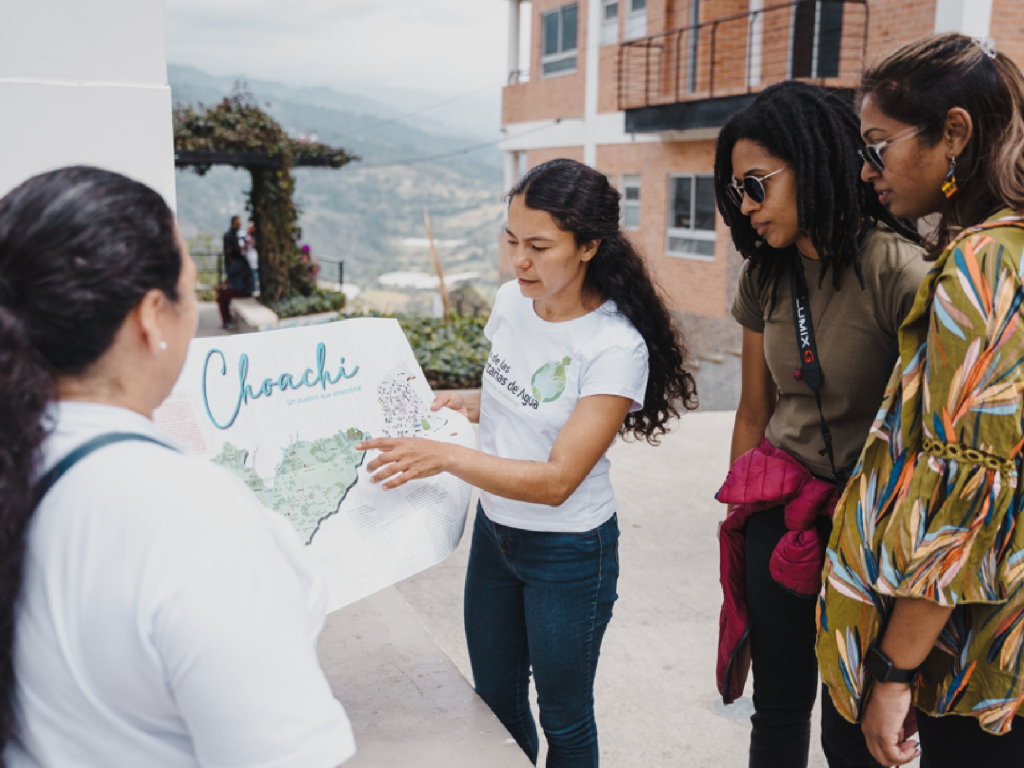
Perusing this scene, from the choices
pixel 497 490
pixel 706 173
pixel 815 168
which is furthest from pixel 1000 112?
pixel 706 173

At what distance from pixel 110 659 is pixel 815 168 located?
165cm

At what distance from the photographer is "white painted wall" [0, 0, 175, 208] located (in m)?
2.36

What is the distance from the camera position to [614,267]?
2.08 meters

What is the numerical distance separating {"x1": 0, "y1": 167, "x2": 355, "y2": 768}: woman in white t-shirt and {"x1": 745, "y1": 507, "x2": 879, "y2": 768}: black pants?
1.37 meters

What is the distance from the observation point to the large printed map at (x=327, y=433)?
1.74m

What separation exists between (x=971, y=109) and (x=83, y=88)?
2.26m

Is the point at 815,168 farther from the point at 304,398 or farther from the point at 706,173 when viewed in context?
the point at 706,173

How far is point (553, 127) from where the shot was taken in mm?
17312

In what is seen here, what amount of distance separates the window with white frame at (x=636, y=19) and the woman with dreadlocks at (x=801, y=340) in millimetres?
14289

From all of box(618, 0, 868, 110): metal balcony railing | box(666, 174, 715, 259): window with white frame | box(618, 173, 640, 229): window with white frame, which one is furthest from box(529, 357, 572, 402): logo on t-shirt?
box(618, 173, 640, 229): window with white frame

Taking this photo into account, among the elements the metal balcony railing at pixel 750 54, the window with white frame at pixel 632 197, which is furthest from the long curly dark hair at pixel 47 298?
the window with white frame at pixel 632 197

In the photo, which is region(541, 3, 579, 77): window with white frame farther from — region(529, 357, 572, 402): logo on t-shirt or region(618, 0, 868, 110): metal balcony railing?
region(529, 357, 572, 402): logo on t-shirt

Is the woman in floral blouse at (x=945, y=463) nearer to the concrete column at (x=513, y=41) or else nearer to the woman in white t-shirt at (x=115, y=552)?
the woman in white t-shirt at (x=115, y=552)

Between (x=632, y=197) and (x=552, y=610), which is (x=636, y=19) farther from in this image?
(x=552, y=610)
